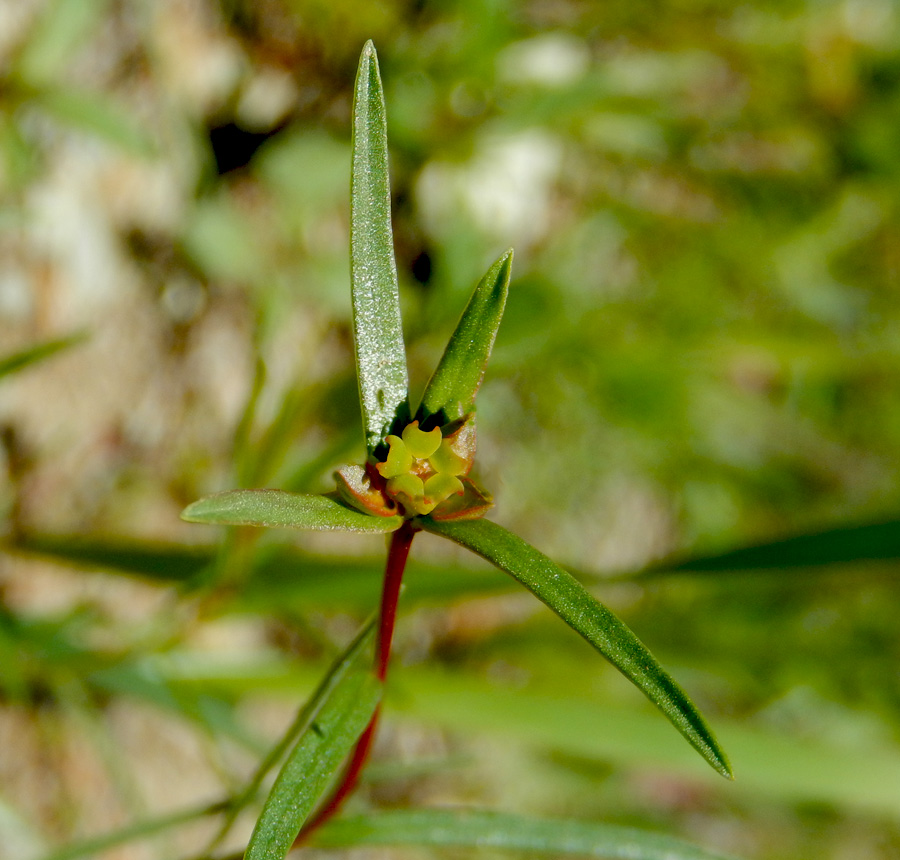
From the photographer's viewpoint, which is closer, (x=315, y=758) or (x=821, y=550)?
(x=315, y=758)

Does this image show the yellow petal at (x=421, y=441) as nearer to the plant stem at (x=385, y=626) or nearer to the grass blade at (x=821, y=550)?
the plant stem at (x=385, y=626)

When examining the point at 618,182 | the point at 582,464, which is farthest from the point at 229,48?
the point at 582,464

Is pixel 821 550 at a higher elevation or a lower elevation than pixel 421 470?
higher

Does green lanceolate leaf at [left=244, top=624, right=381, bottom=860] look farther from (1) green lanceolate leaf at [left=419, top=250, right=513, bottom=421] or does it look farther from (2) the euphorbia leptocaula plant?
(1) green lanceolate leaf at [left=419, top=250, right=513, bottom=421]

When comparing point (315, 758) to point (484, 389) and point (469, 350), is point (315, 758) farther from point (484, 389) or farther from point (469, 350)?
point (484, 389)

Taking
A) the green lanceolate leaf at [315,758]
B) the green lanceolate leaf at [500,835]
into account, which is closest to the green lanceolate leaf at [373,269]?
the green lanceolate leaf at [315,758]

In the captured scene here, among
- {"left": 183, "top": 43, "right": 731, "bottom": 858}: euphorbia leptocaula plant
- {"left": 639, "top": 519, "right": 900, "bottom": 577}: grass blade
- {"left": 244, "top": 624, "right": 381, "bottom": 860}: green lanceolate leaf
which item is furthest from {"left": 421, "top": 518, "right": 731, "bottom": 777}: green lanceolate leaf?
{"left": 639, "top": 519, "right": 900, "bottom": 577}: grass blade

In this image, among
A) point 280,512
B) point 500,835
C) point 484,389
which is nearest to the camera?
point 280,512

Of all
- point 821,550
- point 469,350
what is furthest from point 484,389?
point 469,350

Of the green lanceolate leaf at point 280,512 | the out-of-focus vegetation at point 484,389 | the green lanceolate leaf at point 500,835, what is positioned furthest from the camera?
the out-of-focus vegetation at point 484,389
